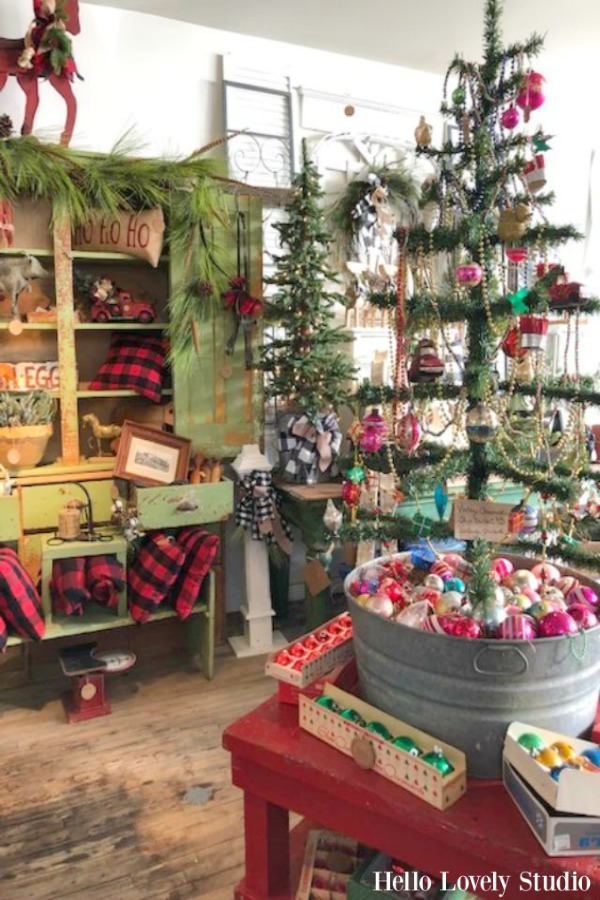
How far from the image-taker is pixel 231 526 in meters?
3.05

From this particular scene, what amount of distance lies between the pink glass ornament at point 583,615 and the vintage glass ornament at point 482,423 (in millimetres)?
297

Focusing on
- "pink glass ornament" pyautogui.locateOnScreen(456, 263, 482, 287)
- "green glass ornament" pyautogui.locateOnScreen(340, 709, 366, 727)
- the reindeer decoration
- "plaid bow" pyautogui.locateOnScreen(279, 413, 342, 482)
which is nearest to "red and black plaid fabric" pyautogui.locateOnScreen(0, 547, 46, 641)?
the reindeer decoration

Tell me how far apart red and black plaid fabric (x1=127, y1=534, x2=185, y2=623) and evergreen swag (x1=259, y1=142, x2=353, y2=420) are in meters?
0.72

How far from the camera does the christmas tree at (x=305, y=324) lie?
2.63 meters

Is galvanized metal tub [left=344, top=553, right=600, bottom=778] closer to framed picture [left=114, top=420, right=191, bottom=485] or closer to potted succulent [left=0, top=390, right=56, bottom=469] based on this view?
framed picture [left=114, top=420, right=191, bottom=485]

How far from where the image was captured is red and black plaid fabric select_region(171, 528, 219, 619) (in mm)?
2479

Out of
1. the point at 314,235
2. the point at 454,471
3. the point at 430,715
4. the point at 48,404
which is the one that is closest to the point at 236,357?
the point at 314,235

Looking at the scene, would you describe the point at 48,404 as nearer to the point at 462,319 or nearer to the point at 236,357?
the point at 236,357

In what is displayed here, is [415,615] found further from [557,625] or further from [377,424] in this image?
[377,424]

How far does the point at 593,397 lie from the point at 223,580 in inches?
78.6

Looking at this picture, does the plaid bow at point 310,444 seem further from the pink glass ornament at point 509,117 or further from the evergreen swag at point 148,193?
the pink glass ornament at point 509,117

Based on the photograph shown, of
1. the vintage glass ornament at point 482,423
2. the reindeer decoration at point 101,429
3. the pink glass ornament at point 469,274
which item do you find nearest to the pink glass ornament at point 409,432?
the vintage glass ornament at point 482,423

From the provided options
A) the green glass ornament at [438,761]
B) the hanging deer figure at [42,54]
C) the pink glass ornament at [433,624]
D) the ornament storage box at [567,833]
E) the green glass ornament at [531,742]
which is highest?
the hanging deer figure at [42,54]

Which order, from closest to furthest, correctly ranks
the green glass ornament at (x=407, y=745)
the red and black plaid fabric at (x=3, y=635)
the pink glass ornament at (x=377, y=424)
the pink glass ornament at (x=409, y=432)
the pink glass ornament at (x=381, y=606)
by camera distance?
1. the green glass ornament at (x=407, y=745)
2. the pink glass ornament at (x=381, y=606)
3. the pink glass ornament at (x=409, y=432)
4. the pink glass ornament at (x=377, y=424)
5. the red and black plaid fabric at (x=3, y=635)
